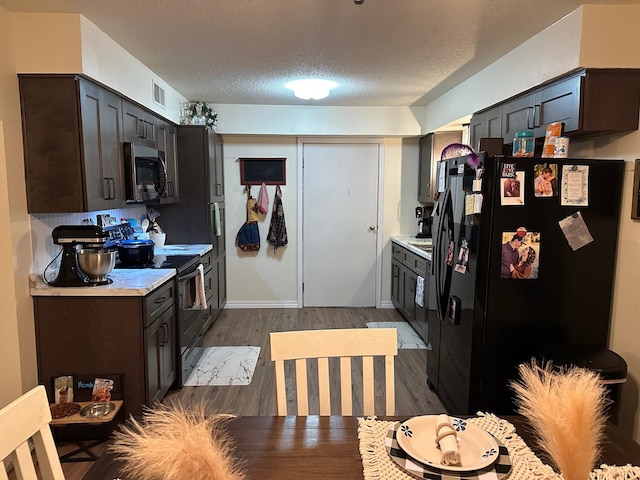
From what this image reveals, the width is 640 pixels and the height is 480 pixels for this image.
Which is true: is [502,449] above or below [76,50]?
below

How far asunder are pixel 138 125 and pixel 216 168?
1425 mm

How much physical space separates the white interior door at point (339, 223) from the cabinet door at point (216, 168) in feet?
3.18

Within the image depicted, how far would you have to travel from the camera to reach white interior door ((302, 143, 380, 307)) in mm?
5121

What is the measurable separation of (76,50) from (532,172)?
2484 mm

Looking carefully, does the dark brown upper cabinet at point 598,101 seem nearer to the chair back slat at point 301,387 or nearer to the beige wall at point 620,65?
the beige wall at point 620,65

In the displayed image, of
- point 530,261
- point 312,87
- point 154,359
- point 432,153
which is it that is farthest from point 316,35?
point 432,153

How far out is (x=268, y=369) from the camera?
3496 mm

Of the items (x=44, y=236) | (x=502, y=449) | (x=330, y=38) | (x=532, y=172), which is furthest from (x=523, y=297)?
(x=44, y=236)

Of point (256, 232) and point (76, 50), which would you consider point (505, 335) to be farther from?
point (256, 232)

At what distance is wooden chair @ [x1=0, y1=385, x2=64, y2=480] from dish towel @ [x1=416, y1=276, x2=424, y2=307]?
3216 millimetres

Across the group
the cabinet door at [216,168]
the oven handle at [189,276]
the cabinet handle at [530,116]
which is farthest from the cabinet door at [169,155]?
the cabinet handle at [530,116]

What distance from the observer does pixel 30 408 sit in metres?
1.04

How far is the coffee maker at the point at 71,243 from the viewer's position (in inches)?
93.4

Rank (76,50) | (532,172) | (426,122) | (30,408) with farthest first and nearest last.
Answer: (426,122)
(76,50)
(532,172)
(30,408)
